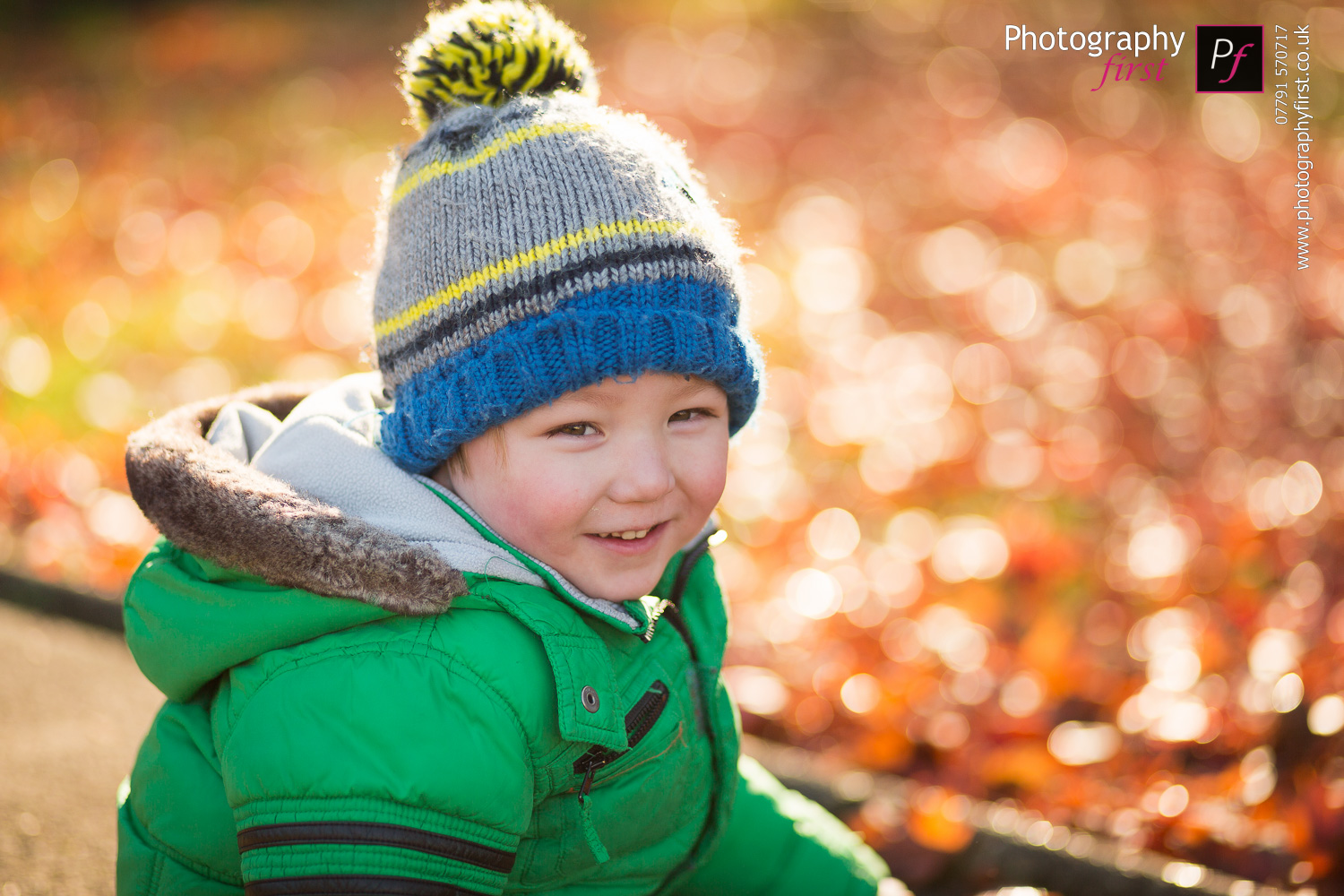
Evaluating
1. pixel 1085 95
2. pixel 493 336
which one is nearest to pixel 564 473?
pixel 493 336

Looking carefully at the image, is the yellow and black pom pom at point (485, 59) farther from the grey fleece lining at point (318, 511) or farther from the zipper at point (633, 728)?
the zipper at point (633, 728)

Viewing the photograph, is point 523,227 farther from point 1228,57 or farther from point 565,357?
point 1228,57

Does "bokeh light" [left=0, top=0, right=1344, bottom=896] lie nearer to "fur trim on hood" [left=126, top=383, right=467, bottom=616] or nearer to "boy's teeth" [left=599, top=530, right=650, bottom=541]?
"boy's teeth" [left=599, top=530, right=650, bottom=541]

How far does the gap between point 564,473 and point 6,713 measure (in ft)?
6.89

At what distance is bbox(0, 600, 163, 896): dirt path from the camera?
235 cm

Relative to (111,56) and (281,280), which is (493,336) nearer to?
(281,280)

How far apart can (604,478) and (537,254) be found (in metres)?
0.39

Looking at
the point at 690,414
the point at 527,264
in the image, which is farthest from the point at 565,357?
the point at 690,414

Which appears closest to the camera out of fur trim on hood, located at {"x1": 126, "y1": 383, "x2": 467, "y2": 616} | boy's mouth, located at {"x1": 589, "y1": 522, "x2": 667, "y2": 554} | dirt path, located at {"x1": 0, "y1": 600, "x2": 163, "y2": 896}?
fur trim on hood, located at {"x1": 126, "y1": 383, "x2": 467, "y2": 616}

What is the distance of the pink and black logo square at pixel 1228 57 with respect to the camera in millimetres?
5702

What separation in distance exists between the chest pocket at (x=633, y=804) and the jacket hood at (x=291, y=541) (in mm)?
202

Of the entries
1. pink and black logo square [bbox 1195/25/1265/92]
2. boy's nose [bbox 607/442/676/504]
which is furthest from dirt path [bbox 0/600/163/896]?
pink and black logo square [bbox 1195/25/1265/92]

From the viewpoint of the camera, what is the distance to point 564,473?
1772mm

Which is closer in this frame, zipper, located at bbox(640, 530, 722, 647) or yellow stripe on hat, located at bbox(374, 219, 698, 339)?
yellow stripe on hat, located at bbox(374, 219, 698, 339)
